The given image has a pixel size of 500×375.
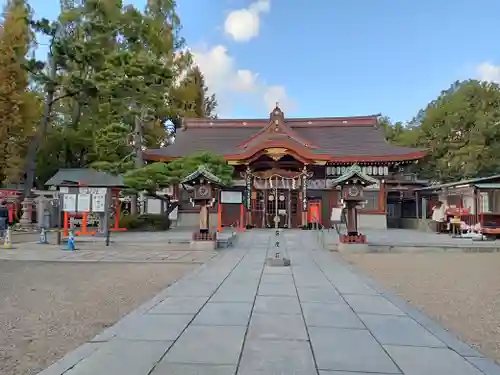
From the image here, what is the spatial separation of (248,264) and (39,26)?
22.5 meters

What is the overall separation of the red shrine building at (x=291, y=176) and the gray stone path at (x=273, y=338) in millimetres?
16396

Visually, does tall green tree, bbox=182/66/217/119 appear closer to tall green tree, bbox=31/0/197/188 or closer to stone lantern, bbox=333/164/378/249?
tall green tree, bbox=31/0/197/188

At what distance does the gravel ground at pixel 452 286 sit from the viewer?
17.0ft

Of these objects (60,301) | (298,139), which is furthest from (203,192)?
(298,139)

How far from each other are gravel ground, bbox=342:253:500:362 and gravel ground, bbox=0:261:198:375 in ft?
13.4

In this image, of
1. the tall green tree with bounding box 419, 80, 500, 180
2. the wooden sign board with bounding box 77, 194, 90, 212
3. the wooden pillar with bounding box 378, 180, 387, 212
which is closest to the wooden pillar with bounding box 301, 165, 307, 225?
the wooden pillar with bounding box 378, 180, 387, 212

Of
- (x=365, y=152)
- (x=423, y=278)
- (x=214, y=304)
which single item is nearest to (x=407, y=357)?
(x=214, y=304)

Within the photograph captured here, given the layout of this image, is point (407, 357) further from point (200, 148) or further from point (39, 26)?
point (39, 26)

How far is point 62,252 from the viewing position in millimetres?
13148

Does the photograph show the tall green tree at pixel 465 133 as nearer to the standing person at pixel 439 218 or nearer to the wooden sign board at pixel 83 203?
the standing person at pixel 439 218

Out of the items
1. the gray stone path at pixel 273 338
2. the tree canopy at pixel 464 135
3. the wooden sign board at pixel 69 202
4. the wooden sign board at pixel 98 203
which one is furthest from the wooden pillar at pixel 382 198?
the gray stone path at pixel 273 338

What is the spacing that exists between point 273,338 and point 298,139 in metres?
21.8

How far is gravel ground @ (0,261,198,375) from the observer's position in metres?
4.25

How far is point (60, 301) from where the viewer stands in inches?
259
